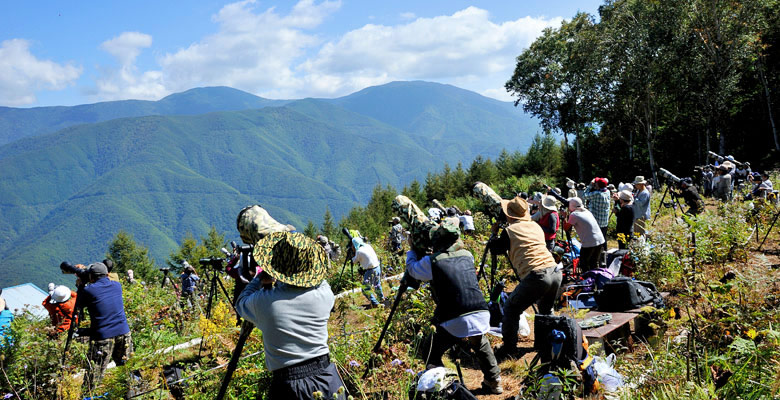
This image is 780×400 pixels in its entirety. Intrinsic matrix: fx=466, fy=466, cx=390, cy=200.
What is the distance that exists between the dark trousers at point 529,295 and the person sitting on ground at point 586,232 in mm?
2131

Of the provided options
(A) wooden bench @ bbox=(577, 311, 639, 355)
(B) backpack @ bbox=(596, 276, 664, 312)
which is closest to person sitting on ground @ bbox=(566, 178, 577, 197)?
(B) backpack @ bbox=(596, 276, 664, 312)

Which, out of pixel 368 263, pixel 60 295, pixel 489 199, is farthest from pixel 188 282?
pixel 489 199

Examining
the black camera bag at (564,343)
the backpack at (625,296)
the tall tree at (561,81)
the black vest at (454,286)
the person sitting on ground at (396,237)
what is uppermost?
the tall tree at (561,81)

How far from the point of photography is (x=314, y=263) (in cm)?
294

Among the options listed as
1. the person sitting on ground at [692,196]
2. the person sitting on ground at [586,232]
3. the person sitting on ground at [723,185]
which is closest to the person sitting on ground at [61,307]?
the person sitting on ground at [586,232]

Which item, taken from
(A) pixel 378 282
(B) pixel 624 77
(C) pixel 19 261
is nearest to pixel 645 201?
(A) pixel 378 282

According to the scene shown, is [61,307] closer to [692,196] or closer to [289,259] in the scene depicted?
[289,259]

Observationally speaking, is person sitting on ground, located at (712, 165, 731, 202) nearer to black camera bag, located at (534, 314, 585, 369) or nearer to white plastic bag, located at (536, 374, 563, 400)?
black camera bag, located at (534, 314, 585, 369)

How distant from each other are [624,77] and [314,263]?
29123 mm

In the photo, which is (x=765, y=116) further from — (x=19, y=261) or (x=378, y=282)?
(x=19, y=261)

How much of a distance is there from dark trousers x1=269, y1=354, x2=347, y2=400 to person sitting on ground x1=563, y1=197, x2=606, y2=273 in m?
4.64

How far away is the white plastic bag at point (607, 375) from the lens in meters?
3.59

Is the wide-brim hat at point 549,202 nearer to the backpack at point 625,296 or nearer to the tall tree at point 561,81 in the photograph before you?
the backpack at point 625,296

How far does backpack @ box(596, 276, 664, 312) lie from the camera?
4.95 m
